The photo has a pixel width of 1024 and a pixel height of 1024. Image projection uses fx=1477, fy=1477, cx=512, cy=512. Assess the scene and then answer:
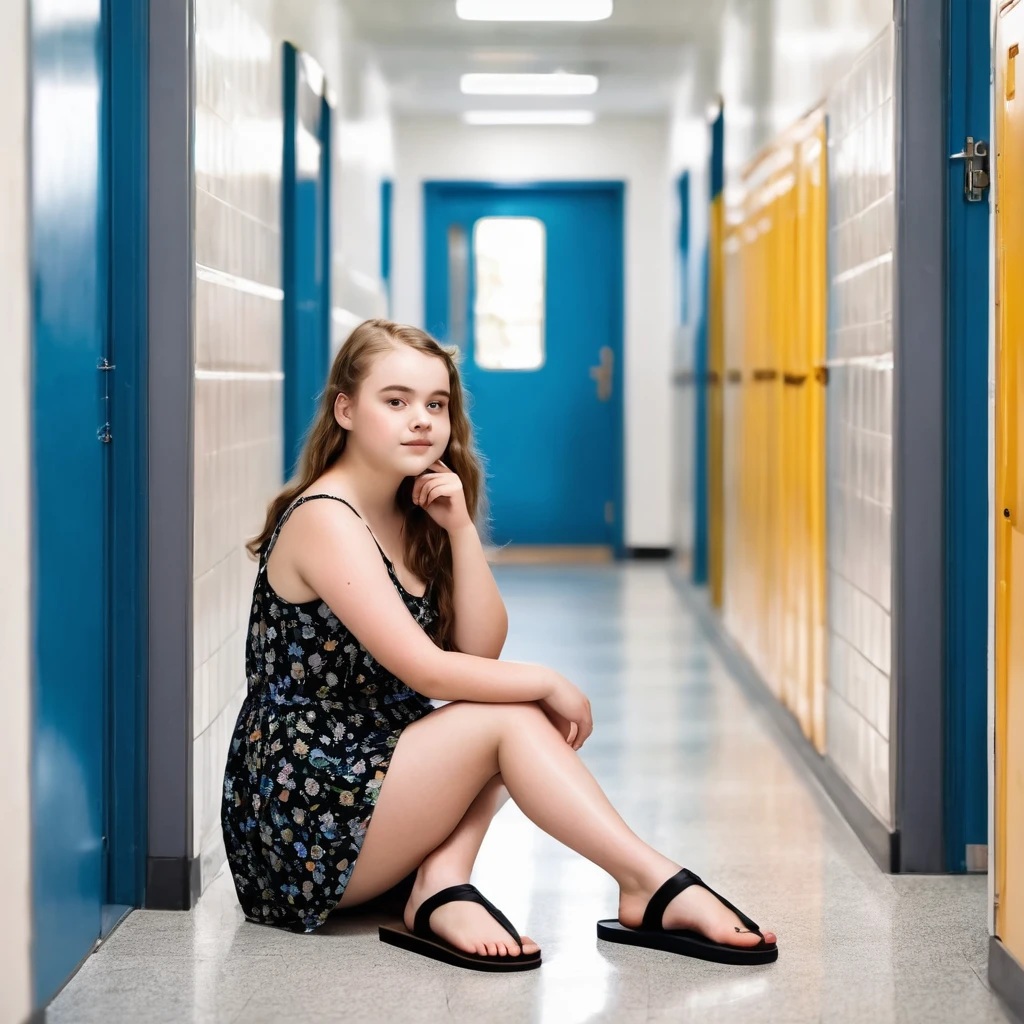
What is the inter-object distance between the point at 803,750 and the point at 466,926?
1773 mm

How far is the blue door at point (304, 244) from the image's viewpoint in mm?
4090

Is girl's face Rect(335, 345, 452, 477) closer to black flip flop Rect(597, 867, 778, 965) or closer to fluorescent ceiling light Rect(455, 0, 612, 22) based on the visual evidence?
black flip flop Rect(597, 867, 778, 965)

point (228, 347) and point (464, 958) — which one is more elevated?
point (228, 347)

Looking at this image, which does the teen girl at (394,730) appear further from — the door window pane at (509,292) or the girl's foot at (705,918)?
the door window pane at (509,292)

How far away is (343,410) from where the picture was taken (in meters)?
2.44

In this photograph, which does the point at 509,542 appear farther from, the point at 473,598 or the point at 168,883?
the point at 168,883

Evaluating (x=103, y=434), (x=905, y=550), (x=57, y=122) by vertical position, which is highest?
(x=57, y=122)

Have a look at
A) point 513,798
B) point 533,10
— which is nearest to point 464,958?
point 513,798

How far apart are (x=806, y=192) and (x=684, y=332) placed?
3590 mm

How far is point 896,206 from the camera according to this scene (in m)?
2.70

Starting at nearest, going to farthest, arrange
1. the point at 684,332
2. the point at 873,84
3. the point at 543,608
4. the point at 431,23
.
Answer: the point at 873,84
the point at 431,23
the point at 543,608
the point at 684,332

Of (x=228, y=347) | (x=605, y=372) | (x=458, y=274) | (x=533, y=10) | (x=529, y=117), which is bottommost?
(x=228, y=347)

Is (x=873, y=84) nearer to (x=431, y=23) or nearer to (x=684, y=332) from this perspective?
(x=431, y=23)

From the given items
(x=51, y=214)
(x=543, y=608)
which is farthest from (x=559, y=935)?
(x=543, y=608)
